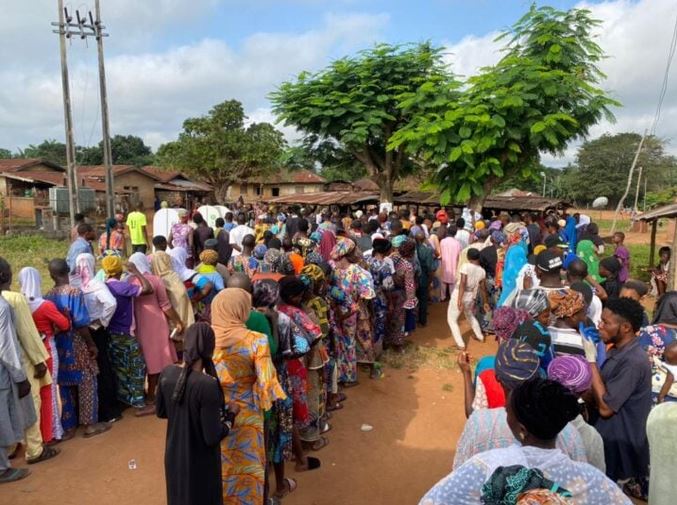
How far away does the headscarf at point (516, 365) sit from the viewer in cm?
241

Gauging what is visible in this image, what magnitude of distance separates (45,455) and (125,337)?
119 cm

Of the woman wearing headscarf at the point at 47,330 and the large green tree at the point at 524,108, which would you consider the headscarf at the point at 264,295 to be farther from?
the large green tree at the point at 524,108

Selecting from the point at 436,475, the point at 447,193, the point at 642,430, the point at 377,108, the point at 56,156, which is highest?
the point at 56,156

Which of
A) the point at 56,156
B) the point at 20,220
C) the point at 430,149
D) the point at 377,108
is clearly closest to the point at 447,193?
the point at 430,149

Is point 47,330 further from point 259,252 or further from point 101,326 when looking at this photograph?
point 259,252

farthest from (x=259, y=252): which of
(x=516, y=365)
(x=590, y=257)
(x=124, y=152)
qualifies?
(x=124, y=152)

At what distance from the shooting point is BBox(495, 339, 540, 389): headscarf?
241cm

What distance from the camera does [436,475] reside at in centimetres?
426

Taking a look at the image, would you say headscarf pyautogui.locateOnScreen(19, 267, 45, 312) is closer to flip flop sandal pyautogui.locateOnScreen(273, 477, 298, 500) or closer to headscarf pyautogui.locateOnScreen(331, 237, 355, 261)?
flip flop sandal pyautogui.locateOnScreen(273, 477, 298, 500)

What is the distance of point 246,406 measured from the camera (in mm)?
3254

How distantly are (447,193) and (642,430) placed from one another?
10.3 meters

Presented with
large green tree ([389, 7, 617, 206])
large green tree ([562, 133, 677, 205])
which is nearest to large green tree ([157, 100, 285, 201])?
large green tree ([389, 7, 617, 206])

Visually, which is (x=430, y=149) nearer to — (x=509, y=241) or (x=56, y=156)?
(x=509, y=241)

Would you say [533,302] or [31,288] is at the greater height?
[31,288]
